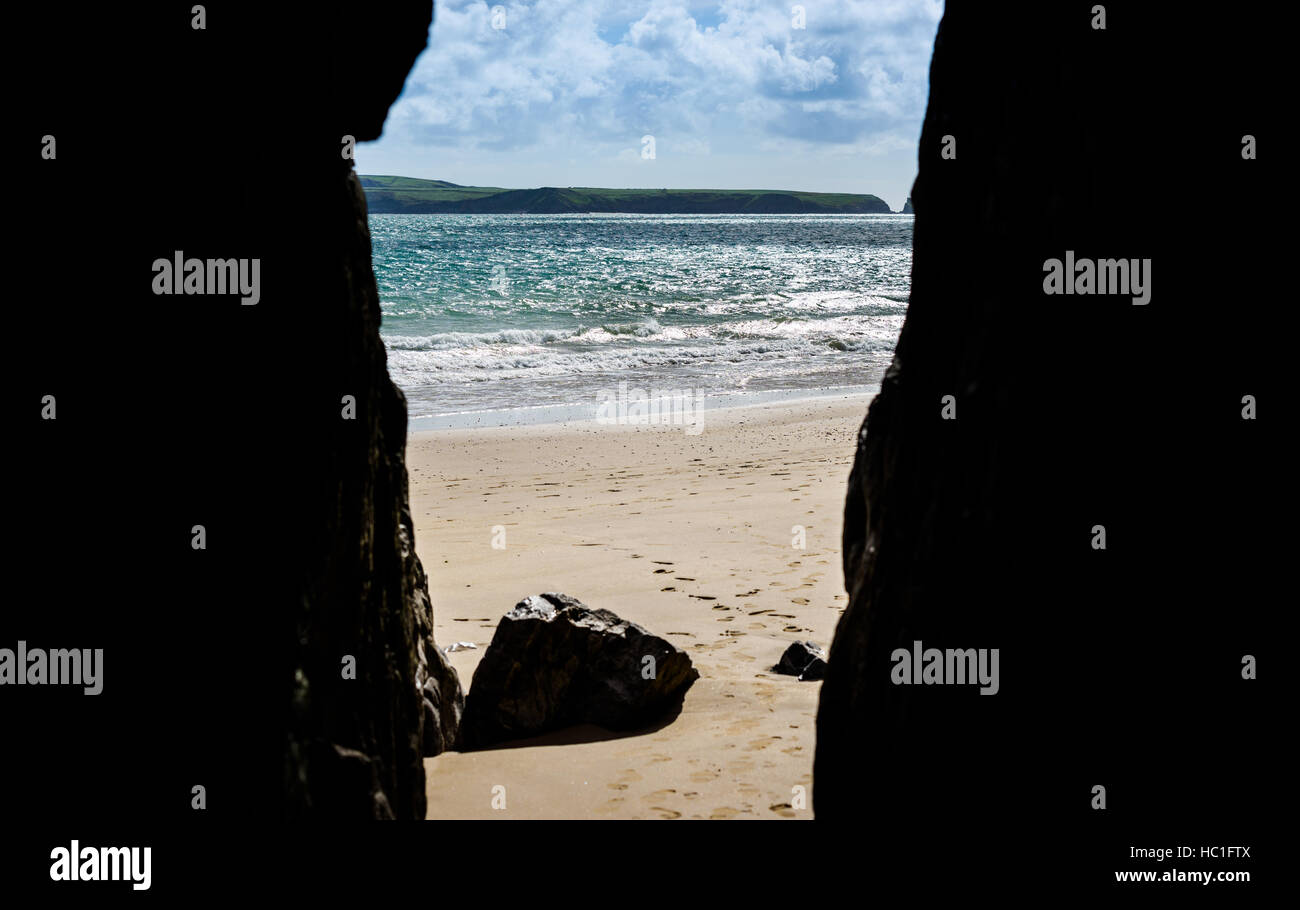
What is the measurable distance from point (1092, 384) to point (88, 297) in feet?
8.45

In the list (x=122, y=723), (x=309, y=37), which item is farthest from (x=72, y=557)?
(x=309, y=37)

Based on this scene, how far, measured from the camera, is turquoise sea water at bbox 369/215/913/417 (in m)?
20.0

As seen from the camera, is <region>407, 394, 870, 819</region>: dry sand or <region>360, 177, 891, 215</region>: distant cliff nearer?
<region>407, 394, 870, 819</region>: dry sand

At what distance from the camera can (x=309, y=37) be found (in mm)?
3191

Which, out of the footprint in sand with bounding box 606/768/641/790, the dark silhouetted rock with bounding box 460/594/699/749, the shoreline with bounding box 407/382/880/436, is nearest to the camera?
the footprint in sand with bounding box 606/768/641/790

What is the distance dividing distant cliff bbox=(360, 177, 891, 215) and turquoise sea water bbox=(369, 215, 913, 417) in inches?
3728

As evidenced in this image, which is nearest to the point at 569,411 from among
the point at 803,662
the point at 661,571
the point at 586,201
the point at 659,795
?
the point at 661,571

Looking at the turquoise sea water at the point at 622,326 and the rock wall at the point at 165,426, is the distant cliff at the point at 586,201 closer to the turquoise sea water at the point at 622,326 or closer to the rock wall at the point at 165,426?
the turquoise sea water at the point at 622,326

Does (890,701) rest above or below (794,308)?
below

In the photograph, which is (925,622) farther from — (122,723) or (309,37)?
(309,37)

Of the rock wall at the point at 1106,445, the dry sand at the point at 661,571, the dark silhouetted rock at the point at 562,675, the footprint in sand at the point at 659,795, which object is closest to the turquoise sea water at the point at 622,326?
the dry sand at the point at 661,571

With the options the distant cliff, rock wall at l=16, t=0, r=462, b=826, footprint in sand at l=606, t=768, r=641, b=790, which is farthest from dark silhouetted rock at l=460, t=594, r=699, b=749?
the distant cliff

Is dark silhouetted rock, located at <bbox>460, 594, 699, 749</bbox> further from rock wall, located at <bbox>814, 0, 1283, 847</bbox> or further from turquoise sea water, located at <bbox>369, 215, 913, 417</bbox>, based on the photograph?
turquoise sea water, located at <bbox>369, 215, 913, 417</bbox>

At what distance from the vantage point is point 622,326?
27828 mm
